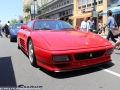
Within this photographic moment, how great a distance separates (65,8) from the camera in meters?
34.8

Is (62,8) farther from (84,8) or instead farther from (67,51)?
(67,51)

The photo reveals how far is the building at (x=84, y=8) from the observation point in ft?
79.8

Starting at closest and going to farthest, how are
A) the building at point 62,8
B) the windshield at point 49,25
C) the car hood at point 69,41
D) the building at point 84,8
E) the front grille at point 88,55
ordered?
the front grille at point 88,55
the car hood at point 69,41
the windshield at point 49,25
the building at point 84,8
the building at point 62,8

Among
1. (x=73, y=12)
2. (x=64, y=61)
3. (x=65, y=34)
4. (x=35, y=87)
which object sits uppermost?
(x=73, y=12)

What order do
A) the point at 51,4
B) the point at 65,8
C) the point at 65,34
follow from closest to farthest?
the point at 65,34 → the point at 65,8 → the point at 51,4

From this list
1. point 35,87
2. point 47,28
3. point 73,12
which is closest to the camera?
point 35,87

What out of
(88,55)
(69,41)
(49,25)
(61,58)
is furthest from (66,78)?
(49,25)

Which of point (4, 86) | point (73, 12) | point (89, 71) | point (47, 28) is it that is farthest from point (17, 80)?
point (73, 12)

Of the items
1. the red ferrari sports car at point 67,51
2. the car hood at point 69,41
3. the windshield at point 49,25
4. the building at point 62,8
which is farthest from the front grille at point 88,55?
the building at point 62,8

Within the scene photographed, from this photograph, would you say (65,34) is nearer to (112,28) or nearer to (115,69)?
(115,69)

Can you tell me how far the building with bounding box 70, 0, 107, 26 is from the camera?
24.3m

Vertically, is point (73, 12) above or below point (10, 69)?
above

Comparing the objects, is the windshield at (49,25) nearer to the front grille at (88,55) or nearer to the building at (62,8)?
the front grille at (88,55)

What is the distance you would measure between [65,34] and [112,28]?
157 inches
